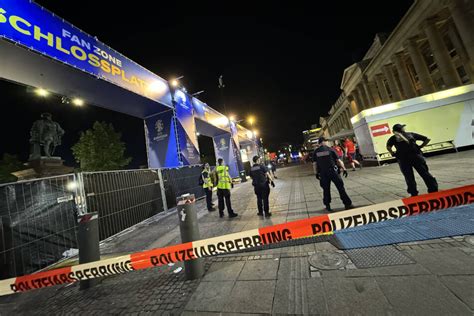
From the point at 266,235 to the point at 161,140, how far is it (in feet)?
34.5

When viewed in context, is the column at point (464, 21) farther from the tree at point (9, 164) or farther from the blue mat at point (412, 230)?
the tree at point (9, 164)

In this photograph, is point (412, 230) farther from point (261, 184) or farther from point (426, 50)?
point (426, 50)

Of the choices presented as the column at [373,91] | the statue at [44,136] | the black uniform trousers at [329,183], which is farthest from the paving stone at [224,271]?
the column at [373,91]

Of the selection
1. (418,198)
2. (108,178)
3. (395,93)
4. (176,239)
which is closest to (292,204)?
(176,239)

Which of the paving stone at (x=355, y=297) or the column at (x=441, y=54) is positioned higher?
the column at (x=441, y=54)

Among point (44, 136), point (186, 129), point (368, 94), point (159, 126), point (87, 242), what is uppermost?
point (368, 94)

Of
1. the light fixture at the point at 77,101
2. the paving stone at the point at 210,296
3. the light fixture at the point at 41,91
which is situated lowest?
the paving stone at the point at 210,296

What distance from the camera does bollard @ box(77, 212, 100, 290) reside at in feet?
10.8

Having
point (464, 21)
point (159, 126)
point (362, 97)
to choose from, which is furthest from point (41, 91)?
point (362, 97)

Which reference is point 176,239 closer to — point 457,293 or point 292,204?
point 292,204

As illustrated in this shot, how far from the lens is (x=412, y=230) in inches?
128

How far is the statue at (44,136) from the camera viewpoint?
6680mm

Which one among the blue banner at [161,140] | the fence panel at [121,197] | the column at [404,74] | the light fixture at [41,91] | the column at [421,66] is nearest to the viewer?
the fence panel at [121,197]

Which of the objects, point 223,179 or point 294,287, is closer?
point 294,287
